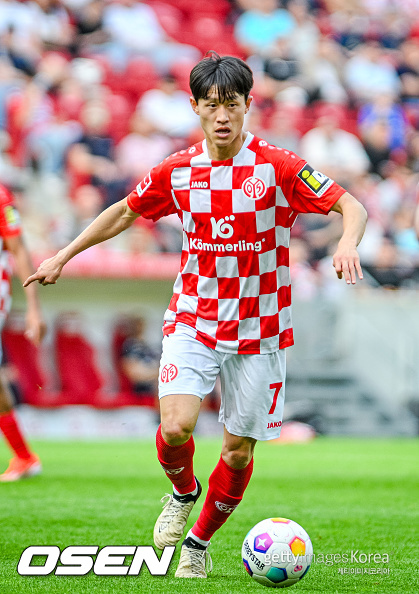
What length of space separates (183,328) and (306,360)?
10690mm

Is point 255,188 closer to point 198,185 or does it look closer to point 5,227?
point 198,185

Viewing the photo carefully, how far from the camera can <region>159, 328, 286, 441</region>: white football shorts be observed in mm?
4914

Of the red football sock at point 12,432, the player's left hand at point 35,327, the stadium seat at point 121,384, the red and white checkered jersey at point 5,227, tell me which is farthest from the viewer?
the stadium seat at point 121,384

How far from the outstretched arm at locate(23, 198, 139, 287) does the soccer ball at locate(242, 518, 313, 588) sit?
1634mm

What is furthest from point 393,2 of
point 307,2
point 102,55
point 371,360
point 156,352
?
point 156,352

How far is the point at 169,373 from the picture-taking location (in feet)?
16.1

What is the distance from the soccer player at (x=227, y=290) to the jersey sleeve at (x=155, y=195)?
1 cm

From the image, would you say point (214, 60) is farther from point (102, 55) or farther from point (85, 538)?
point (102, 55)

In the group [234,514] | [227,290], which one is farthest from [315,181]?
[234,514]

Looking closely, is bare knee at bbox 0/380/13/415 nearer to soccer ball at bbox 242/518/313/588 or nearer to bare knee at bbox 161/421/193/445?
bare knee at bbox 161/421/193/445

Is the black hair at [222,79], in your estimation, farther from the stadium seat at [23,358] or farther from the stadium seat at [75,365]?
the stadium seat at [23,358]

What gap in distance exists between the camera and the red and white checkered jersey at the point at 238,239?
4.94 meters

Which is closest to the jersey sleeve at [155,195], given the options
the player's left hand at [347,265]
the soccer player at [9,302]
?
the player's left hand at [347,265]

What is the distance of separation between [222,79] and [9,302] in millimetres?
4140
